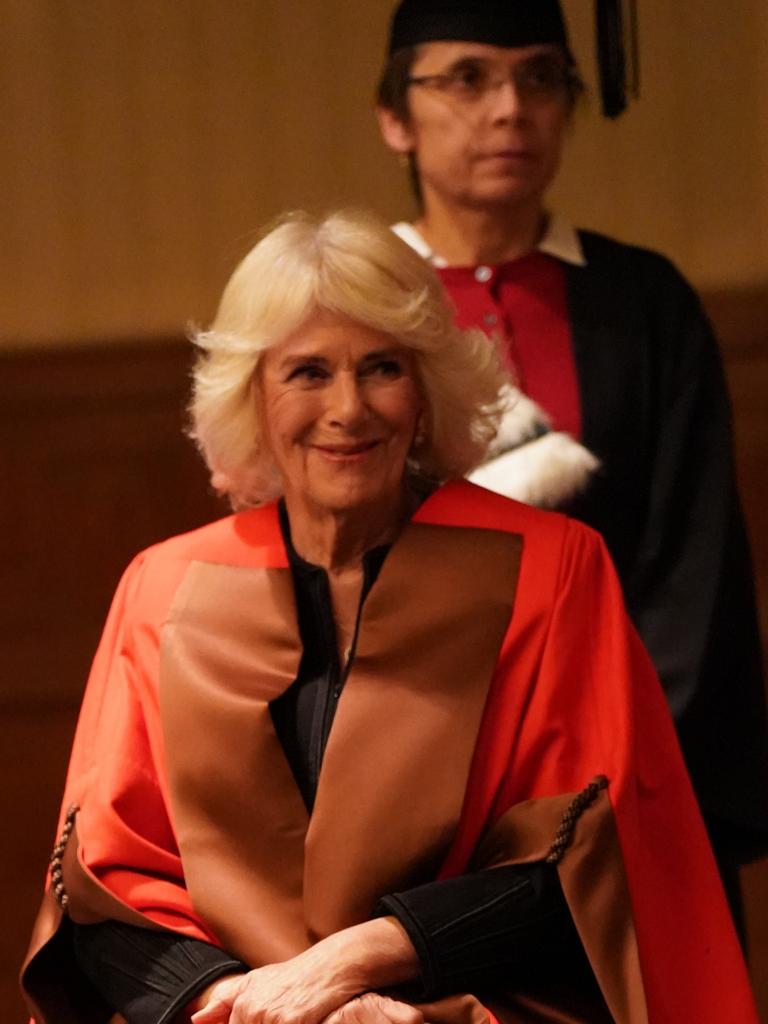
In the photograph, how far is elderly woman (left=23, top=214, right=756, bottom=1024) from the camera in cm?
212

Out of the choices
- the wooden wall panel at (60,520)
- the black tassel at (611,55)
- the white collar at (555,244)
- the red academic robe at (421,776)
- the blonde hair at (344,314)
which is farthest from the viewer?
the wooden wall panel at (60,520)

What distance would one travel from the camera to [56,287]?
13.5ft

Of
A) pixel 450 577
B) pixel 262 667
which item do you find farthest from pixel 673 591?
pixel 262 667

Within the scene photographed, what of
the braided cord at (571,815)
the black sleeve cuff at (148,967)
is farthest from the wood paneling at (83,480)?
the braided cord at (571,815)

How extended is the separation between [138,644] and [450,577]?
1.22 ft

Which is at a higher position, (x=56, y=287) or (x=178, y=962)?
(x=56, y=287)

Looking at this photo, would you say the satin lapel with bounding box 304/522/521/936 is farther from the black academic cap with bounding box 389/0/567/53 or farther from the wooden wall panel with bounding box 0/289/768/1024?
the wooden wall panel with bounding box 0/289/768/1024

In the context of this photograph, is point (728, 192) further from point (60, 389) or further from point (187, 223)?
point (60, 389)

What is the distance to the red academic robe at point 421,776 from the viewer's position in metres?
2.16

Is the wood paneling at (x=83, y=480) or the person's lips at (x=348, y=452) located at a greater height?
the person's lips at (x=348, y=452)

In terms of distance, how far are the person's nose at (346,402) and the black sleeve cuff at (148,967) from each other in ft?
1.93

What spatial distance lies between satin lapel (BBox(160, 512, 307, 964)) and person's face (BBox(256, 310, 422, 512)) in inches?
5.7

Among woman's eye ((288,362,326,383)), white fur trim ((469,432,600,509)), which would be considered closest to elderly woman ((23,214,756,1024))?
woman's eye ((288,362,326,383))

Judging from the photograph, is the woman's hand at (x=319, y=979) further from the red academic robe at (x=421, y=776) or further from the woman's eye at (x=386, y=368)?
the woman's eye at (x=386, y=368)
